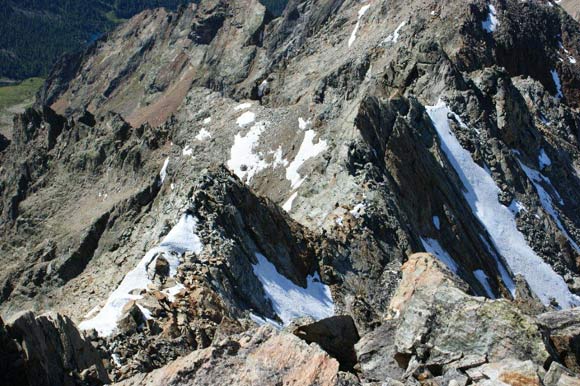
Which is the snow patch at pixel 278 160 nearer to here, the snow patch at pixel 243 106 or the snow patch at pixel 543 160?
the snow patch at pixel 243 106

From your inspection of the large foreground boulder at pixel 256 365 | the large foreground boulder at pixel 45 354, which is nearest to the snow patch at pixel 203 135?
the large foreground boulder at pixel 45 354

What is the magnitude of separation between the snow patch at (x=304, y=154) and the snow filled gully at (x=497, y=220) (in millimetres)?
9631

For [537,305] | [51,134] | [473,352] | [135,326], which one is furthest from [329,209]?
[51,134]

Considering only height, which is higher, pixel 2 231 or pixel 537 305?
pixel 2 231

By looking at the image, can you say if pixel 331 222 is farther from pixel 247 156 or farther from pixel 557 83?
pixel 557 83

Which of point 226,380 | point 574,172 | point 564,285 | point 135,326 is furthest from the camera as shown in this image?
point 574,172

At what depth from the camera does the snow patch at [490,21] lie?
9838 cm

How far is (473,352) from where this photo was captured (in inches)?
632

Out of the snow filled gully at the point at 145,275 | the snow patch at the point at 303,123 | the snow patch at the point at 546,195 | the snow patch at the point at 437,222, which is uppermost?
the snow patch at the point at 303,123

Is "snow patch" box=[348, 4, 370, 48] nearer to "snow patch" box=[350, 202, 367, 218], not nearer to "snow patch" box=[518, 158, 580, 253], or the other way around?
"snow patch" box=[518, 158, 580, 253]

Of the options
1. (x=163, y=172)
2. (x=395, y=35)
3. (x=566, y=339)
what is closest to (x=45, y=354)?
(x=566, y=339)

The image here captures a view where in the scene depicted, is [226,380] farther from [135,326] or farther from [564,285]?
[564,285]

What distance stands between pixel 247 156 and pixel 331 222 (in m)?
32.5

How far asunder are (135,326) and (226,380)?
10789mm
